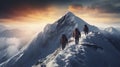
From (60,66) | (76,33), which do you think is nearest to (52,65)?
(60,66)

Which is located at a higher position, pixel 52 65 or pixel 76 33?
pixel 76 33

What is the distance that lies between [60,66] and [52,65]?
486 centimetres

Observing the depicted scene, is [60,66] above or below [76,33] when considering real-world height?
below

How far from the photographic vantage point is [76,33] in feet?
610

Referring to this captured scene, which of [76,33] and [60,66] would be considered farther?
[60,66]

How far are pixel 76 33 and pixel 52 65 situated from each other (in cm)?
2743

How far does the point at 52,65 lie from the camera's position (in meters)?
200

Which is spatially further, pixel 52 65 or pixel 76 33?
pixel 52 65

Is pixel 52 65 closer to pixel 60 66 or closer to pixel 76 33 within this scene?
pixel 60 66

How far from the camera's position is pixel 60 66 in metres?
199

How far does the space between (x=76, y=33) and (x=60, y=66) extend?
25.6 m
